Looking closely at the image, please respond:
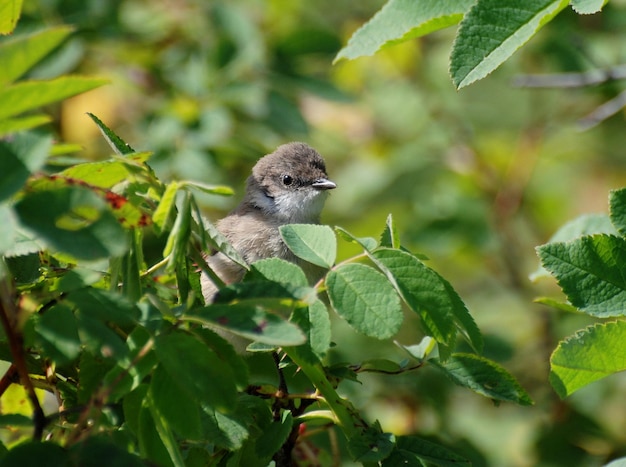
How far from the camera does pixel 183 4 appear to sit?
583 centimetres

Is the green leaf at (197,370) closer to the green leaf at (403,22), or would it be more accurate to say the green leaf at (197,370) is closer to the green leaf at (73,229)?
the green leaf at (73,229)

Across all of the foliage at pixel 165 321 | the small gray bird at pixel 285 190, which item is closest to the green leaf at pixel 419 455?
the foliage at pixel 165 321

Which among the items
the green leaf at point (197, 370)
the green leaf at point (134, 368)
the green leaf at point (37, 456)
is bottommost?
the green leaf at point (37, 456)

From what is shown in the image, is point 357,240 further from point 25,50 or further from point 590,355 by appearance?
point 25,50

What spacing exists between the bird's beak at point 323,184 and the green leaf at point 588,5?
2636mm

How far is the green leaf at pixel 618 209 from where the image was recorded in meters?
2.21

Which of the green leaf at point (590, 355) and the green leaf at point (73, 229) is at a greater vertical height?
the green leaf at point (73, 229)

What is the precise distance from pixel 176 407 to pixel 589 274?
1005 mm

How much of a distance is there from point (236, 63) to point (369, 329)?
310 cm

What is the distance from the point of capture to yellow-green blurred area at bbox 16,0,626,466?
460 cm

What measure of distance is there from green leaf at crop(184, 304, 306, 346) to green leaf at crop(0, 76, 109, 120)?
1.61 ft

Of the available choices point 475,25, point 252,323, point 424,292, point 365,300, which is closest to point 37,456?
point 252,323

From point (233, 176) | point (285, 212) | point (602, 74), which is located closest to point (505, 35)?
point (602, 74)

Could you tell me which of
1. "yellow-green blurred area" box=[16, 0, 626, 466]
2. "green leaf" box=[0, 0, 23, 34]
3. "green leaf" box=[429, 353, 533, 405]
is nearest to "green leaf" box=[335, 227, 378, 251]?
"green leaf" box=[429, 353, 533, 405]
